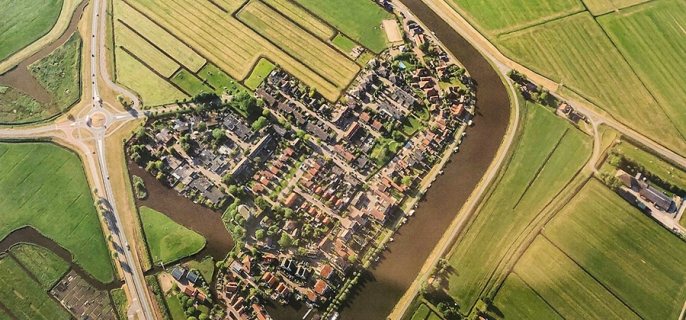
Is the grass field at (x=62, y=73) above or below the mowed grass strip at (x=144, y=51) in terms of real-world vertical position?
below

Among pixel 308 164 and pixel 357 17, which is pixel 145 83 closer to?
pixel 308 164

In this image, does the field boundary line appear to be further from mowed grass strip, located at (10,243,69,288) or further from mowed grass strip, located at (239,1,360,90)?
mowed grass strip, located at (10,243,69,288)

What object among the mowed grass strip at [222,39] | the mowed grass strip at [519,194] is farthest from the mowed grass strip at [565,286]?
the mowed grass strip at [222,39]

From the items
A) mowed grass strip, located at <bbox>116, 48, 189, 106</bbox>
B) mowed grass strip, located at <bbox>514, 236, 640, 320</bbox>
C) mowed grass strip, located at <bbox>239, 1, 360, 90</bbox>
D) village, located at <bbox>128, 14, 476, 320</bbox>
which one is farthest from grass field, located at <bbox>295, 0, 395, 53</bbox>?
mowed grass strip, located at <bbox>514, 236, 640, 320</bbox>

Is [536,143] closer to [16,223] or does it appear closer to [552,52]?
[552,52]

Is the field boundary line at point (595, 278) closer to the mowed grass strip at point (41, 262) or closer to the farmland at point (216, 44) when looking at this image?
the farmland at point (216, 44)

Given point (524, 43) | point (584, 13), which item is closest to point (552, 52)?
point (524, 43)
